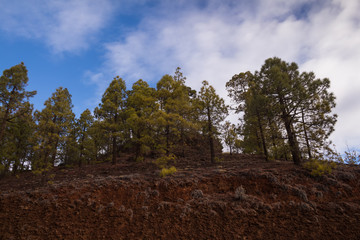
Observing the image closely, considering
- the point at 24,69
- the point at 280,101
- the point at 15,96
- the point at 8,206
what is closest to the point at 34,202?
the point at 8,206

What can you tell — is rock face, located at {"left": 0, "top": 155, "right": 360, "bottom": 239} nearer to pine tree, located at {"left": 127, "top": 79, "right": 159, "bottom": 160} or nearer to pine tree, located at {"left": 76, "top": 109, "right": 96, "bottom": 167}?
pine tree, located at {"left": 127, "top": 79, "right": 159, "bottom": 160}

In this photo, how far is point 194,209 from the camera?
7.32 metres

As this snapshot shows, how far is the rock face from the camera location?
621 centimetres

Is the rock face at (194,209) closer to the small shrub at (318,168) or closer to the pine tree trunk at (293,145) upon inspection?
the small shrub at (318,168)

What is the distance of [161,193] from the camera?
28.7 ft

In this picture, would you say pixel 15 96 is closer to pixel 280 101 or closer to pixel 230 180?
pixel 230 180

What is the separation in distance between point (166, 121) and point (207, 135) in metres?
4.78

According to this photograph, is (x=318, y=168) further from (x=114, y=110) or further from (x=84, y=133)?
(x=84, y=133)

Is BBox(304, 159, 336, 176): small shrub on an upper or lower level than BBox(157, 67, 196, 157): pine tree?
lower

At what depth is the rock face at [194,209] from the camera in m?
6.21

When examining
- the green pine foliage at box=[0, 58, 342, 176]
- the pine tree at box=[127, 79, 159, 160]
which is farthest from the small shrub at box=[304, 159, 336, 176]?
the pine tree at box=[127, 79, 159, 160]

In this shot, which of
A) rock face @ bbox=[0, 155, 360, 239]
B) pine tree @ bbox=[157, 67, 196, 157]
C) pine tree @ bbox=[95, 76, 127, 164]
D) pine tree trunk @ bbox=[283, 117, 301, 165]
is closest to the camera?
rock face @ bbox=[0, 155, 360, 239]

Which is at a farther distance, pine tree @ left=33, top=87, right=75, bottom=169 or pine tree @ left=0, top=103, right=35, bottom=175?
pine tree @ left=0, top=103, right=35, bottom=175

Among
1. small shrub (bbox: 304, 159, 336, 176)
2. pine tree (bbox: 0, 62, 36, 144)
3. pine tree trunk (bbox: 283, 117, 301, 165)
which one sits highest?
pine tree (bbox: 0, 62, 36, 144)
